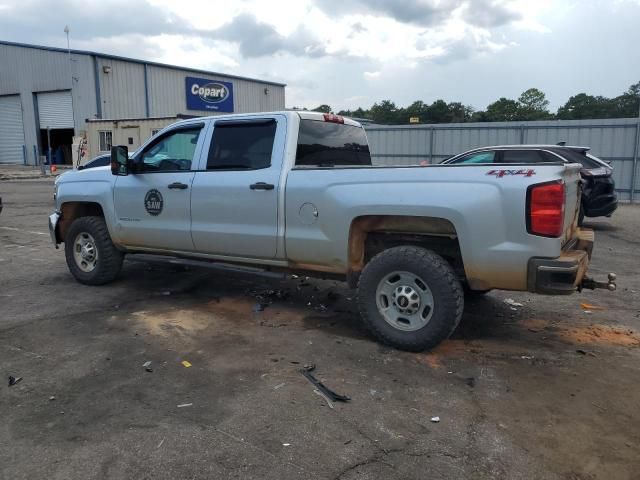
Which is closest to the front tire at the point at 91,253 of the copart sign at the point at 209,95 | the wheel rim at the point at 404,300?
the wheel rim at the point at 404,300

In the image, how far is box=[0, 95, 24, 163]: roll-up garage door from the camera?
36312 millimetres

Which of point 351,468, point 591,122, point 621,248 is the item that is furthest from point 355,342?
point 591,122

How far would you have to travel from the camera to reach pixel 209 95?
39.4m

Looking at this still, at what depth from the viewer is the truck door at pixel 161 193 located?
5656 millimetres

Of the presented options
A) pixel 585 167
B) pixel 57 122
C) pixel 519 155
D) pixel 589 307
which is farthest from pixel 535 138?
pixel 57 122

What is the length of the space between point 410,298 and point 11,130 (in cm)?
3996

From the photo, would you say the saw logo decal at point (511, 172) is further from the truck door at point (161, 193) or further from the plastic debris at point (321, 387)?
the truck door at point (161, 193)

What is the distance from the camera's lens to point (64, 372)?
4.07 meters

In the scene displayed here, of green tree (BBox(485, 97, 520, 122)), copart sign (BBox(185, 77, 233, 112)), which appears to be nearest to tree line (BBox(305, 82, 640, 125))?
green tree (BBox(485, 97, 520, 122))

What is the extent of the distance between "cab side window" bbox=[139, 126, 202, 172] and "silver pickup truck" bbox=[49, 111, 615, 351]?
0.05ft

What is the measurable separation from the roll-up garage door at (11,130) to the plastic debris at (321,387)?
3848 cm

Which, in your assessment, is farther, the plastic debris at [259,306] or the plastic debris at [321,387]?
the plastic debris at [259,306]

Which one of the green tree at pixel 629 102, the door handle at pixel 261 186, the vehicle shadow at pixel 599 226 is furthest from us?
the green tree at pixel 629 102

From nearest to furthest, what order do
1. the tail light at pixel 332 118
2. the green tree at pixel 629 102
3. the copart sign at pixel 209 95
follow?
the tail light at pixel 332 118 < the copart sign at pixel 209 95 < the green tree at pixel 629 102
